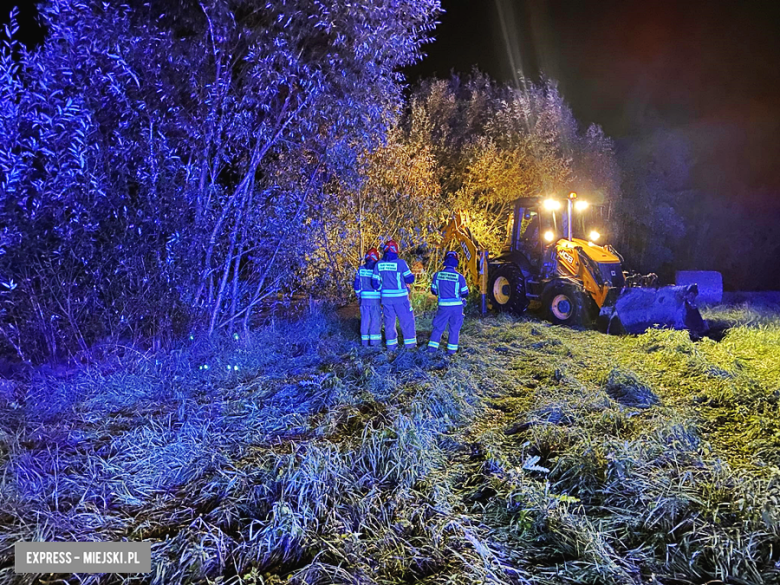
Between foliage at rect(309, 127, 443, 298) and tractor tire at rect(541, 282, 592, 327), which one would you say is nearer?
tractor tire at rect(541, 282, 592, 327)

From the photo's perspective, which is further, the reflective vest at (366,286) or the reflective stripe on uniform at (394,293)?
the reflective vest at (366,286)

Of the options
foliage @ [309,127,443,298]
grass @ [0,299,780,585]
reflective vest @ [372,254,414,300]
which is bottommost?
grass @ [0,299,780,585]

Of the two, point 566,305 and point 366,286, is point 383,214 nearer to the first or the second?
point 366,286

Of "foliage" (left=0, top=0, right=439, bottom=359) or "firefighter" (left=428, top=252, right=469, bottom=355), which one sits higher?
"foliage" (left=0, top=0, right=439, bottom=359)

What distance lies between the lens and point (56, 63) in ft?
16.2

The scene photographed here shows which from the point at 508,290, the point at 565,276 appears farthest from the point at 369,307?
the point at 508,290

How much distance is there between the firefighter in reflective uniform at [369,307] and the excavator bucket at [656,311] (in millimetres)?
4158

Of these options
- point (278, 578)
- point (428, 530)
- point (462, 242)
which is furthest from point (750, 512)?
point (462, 242)

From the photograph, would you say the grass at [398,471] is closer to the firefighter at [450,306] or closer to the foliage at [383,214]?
the firefighter at [450,306]

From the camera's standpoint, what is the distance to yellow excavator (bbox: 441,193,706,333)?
8.20m

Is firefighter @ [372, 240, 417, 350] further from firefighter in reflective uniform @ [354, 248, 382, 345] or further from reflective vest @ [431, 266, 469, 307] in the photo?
reflective vest @ [431, 266, 469, 307]

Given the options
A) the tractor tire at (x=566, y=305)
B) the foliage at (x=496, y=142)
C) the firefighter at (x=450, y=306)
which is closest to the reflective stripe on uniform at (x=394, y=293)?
the firefighter at (x=450, y=306)

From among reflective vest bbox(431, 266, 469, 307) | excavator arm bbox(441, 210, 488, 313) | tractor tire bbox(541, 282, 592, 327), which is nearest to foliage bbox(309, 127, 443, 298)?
excavator arm bbox(441, 210, 488, 313)

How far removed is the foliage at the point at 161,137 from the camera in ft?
15.4
